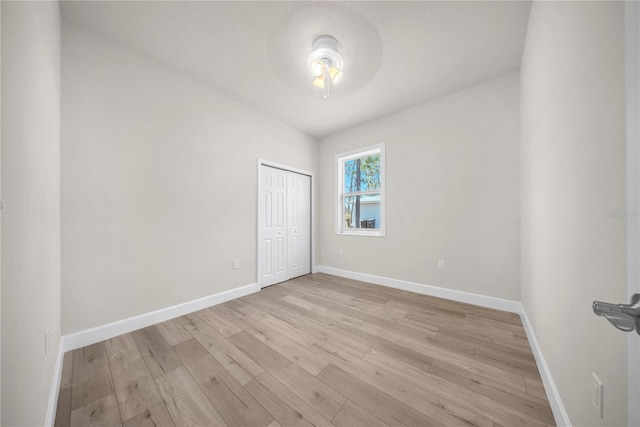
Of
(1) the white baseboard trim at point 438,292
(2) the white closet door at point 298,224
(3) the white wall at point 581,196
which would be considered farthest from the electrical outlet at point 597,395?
(2) the white closet door at point 298,224

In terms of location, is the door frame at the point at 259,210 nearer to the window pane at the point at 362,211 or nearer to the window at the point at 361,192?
the window at the point at 361,192

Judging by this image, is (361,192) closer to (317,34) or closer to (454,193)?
(454,193)

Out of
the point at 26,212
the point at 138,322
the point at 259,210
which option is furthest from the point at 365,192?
the point at 26,212

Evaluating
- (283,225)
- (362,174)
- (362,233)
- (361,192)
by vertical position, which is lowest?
(362,233)

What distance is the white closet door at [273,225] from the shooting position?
335 centimetres

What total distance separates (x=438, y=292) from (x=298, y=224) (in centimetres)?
243

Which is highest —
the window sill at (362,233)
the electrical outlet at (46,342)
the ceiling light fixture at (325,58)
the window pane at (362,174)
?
the ceiling light fixture at (325,58)

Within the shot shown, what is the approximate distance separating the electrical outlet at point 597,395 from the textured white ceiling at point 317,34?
2.38 m

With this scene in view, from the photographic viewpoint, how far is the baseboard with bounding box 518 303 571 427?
1073 millimetres

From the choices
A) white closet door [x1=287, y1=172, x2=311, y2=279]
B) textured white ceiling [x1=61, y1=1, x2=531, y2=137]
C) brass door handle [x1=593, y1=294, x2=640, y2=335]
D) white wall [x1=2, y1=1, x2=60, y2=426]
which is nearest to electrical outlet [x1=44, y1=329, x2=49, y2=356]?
white wall [x1=2, y1=1, x2=60, y2=426]

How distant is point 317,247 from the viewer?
4.29m

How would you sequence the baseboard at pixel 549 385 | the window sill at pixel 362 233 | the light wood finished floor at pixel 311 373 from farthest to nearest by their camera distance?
the window sill at pixel 362 233, the light wood finished floor at pixel 311 373, the baseboard at pixel 549 385

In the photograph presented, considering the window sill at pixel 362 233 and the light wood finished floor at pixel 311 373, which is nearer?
the light wood finished floor at pixel 311 373

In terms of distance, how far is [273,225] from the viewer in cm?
354
